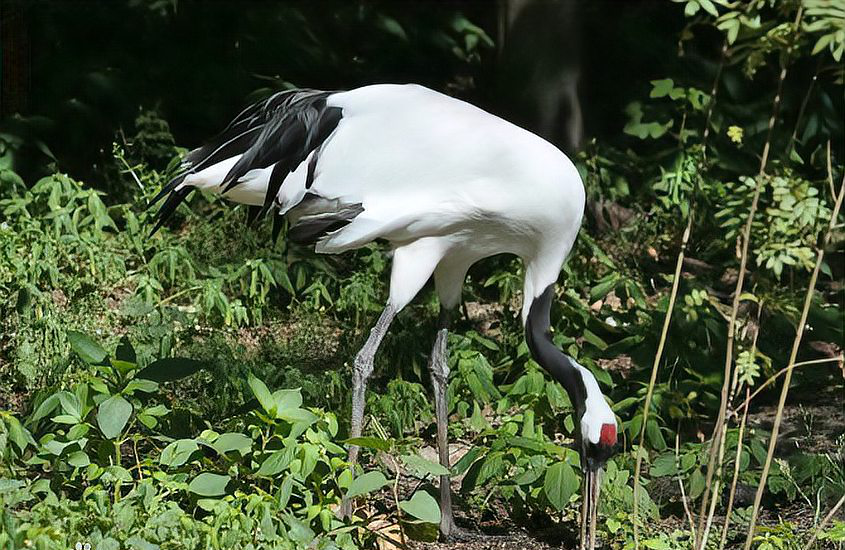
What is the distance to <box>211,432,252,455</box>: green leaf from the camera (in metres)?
3.79

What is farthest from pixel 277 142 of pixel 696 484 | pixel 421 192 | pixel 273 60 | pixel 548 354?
pixel 273 60

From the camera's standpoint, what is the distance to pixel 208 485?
3.78 meters

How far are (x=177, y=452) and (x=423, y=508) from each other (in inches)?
30.2

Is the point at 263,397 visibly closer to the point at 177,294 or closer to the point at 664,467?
the point at 664,467

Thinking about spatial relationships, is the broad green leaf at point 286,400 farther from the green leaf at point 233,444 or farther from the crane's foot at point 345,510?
the crane's foot at point 345,510

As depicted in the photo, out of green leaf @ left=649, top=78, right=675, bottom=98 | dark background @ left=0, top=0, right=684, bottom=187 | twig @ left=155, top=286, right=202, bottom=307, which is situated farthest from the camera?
dark background @ left=0, top=0, right=684, bottom=187

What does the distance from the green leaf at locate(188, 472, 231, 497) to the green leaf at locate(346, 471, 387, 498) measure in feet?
1.23

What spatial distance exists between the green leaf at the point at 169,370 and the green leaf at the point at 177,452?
0.22m

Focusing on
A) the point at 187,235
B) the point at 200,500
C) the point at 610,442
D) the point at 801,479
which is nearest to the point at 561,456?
the point at 610,442

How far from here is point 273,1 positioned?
27.5 feet

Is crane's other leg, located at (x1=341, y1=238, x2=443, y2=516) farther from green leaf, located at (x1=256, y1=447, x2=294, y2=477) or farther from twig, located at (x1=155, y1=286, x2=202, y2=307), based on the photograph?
twig, located at (x1=155, y1=286, x2=202, y2=307)

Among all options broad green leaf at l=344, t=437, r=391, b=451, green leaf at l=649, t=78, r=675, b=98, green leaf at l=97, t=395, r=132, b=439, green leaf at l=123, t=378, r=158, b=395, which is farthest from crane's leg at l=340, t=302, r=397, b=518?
green leaf at l=649, t=78, r=675, b=98

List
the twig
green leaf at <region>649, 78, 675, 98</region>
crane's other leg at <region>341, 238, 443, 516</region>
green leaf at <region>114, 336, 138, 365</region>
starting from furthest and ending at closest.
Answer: green leaf at <region>649, 78, 675, 98</region>, the twig, crane's other leg at <region>341, 238, 443, 516</region>, green leaf at <region>114, 336, 138, 365</region>

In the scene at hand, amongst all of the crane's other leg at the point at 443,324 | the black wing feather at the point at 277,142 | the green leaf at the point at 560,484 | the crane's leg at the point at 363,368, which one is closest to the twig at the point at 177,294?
the black wing feather at the point at 277,142
